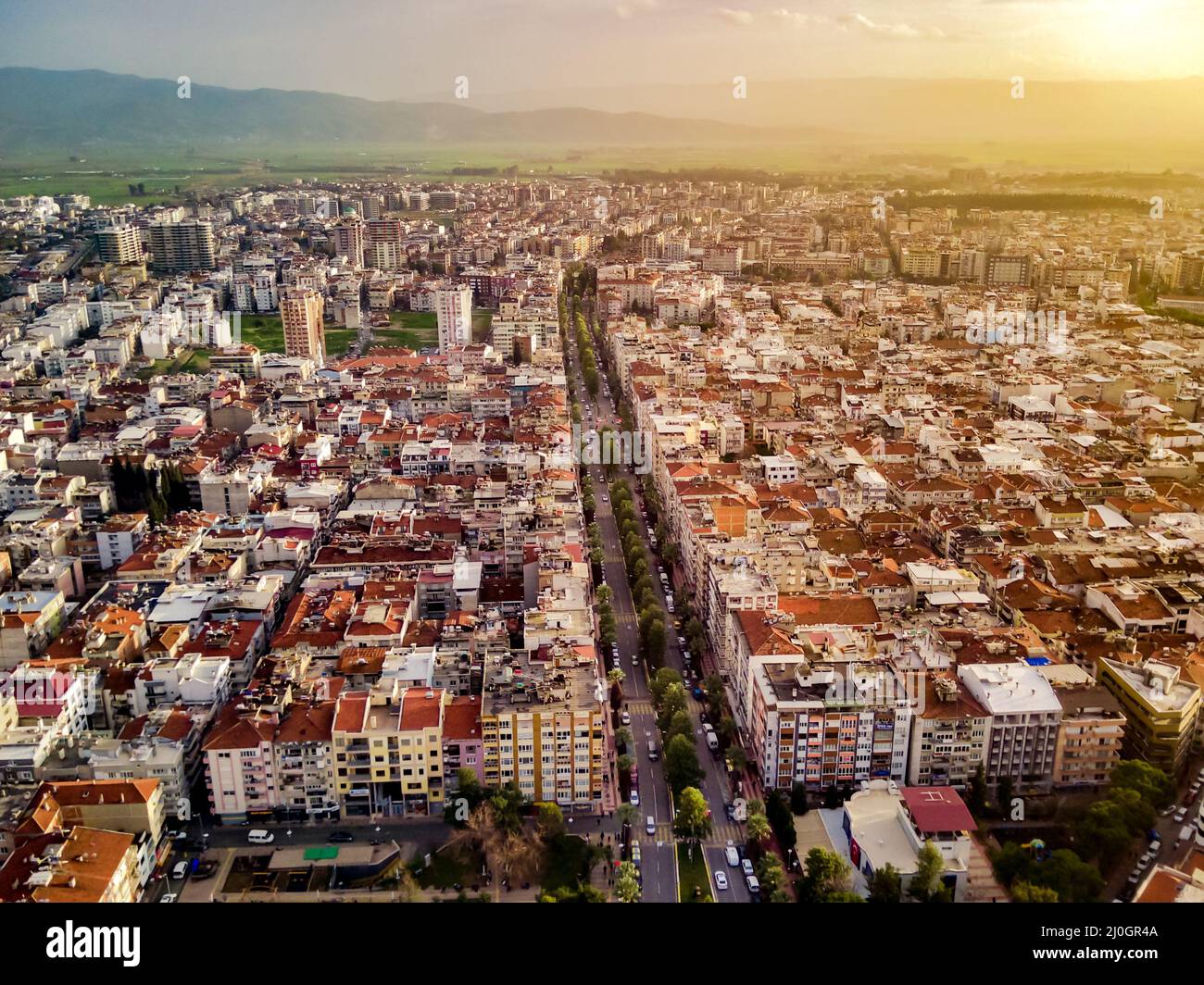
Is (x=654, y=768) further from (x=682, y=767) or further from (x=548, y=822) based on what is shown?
(x=548, y=822)

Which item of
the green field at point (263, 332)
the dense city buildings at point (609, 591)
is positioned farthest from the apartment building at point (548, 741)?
the green field at point (263, 332)

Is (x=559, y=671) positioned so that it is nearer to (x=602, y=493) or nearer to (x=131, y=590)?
(x=131, y=590)

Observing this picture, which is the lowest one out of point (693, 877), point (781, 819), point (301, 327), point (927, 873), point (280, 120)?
point (693, 877)

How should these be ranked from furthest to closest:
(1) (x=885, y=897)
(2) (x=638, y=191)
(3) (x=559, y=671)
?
(2) (x=638, y=191), (3) (x=559, y=671), (1) (x=885, y=897)

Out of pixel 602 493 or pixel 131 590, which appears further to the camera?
pixel 602 493

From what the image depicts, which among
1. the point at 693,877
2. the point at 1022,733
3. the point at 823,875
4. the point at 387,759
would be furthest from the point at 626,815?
the point at 1022,733

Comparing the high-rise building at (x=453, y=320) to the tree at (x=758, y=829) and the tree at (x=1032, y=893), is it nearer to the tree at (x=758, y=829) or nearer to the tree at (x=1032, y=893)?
the tree at (x=758, y=829)

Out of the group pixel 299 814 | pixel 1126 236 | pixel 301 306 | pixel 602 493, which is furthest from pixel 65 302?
pixel 1126 236
